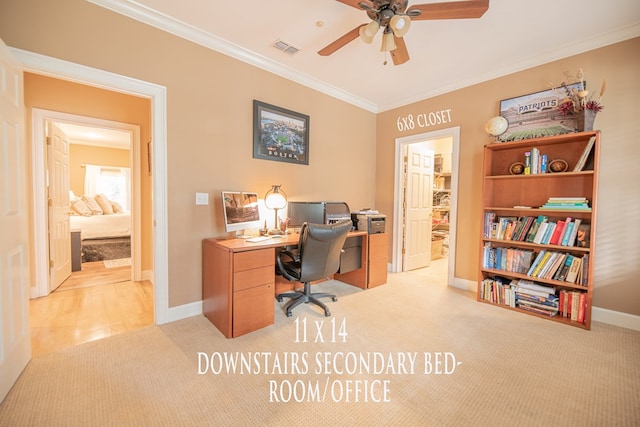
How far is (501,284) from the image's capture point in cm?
266

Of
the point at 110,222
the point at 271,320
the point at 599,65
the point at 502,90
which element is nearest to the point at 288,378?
the point at 271,320

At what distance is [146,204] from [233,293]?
217 cm

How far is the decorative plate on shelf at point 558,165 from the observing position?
235 centimetres

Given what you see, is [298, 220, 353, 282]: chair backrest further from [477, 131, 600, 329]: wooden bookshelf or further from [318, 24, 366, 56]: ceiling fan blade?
[477, 131, 600, 329]: wooden bookshelf

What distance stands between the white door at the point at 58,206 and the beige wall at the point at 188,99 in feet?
5.36

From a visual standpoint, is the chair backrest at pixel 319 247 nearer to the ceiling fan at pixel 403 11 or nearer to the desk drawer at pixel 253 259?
the desk drawer at pixel 253 259

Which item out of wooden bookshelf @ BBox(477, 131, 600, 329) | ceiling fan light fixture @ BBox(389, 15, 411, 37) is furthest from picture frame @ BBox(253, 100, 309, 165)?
wooden bookshelf @ BBox(477, 131, 600, 329)

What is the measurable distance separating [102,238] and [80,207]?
6.93ft

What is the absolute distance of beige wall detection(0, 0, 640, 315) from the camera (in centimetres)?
183

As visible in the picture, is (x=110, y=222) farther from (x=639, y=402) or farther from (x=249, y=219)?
(x=639, y=402)

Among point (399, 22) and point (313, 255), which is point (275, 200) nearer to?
point (313, 255)

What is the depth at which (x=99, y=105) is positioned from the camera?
286 centimetres

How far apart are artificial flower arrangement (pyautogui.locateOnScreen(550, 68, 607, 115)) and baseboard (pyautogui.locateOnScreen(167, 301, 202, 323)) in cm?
389

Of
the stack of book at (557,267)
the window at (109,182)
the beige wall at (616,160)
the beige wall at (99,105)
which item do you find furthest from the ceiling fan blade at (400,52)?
the window at (109,182)
